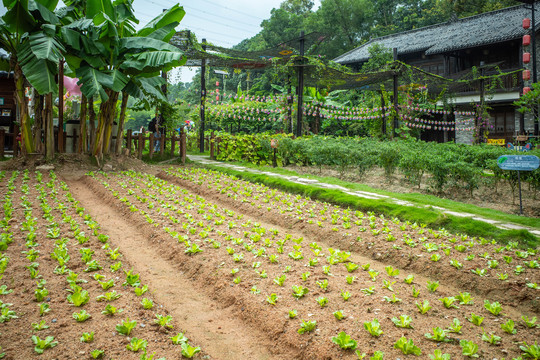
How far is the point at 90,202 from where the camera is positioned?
27.8ft

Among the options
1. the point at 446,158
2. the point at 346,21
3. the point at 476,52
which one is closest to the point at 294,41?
the point at 446,158

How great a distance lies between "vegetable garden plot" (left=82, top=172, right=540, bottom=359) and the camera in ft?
10.2

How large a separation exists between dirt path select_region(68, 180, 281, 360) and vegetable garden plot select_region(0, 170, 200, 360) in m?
0.25

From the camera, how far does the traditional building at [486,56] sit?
20.0 meters

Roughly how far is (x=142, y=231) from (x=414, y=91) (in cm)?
1723

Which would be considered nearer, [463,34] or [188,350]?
[188,350]

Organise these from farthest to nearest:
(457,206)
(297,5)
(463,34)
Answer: (297,5) < (463,34) < (457,206)

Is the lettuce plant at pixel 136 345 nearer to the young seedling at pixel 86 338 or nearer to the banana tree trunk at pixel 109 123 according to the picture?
the young seedling at pixel 86 338

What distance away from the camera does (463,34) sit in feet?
75.9

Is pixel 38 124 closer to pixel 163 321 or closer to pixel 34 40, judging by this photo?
pixel 34 40

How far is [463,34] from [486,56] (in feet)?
6.44

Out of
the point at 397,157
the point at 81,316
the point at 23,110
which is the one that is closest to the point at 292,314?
the point at 81,316

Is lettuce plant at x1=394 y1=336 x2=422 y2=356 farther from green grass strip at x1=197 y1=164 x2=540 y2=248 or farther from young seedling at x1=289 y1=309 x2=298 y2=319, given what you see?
green grass strip at x1=197 y1=164 x2=540 y2=248

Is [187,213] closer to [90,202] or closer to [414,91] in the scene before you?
[90,202]
